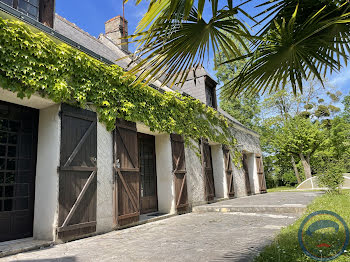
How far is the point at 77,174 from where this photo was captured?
455 centimetres

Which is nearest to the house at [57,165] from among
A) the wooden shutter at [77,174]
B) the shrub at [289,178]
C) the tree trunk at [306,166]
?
the wooden shutter at [77,174]

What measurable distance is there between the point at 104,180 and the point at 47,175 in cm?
110

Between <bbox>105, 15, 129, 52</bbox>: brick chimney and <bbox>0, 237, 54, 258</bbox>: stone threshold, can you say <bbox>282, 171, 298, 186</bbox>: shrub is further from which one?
<bbox>0, 237, 54, 258</bbox>: stone threshold

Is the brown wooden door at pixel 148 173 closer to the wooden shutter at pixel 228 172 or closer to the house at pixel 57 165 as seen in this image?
the house at pixel 57 165

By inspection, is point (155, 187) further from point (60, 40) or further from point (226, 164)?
point (60, 40)

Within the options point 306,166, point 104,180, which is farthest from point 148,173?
point 306,166

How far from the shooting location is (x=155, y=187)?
306 inches

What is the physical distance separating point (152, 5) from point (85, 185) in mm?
3828

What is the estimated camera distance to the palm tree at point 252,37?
204 cm

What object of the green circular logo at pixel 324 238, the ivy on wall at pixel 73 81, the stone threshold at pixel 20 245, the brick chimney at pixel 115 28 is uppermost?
the brick chimney at pixel 115 28

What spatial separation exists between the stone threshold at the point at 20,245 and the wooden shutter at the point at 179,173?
3.81m

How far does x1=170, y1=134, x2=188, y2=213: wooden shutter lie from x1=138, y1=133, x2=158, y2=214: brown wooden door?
78 centimetres

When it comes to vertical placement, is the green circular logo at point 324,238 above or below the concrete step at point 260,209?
above

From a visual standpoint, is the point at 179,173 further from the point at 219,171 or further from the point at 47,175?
the point at 47,175
